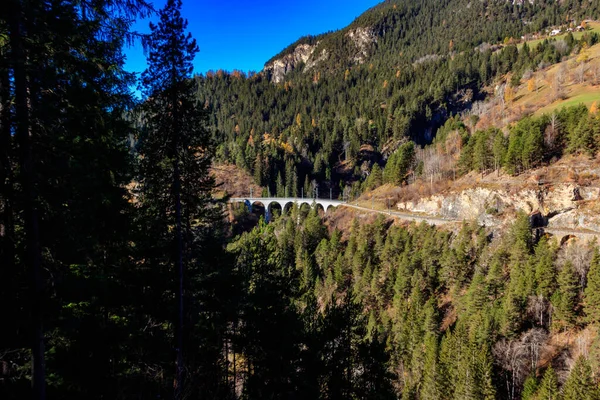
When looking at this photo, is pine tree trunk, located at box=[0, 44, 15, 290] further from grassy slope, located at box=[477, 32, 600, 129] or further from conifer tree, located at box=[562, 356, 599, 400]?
grassy slope, located at box=[477, 32, 600, 129]

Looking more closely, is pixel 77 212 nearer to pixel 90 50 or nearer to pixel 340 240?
pixel 90 50

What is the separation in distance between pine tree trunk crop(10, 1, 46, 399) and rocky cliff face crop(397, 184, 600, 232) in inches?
2055

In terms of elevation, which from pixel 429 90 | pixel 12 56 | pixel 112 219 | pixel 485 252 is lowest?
pixel 485 252


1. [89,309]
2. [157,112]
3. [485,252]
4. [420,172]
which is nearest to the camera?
[89,309]

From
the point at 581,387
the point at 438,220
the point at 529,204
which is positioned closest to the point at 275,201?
the point at 438,220

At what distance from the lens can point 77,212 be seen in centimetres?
573

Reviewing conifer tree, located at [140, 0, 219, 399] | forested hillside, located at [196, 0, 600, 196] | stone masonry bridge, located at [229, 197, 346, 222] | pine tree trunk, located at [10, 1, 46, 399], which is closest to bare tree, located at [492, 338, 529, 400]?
conifer tree, located at [140, 0, 219, 399]

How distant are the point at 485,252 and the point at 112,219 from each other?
4676 cm

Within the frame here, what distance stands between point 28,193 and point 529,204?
54.2 meters

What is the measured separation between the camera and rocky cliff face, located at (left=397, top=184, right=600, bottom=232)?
39844mm

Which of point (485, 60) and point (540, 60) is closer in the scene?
point (540, 60)

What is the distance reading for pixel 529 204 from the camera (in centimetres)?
4403

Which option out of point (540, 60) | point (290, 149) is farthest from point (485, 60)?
point (290, 149)

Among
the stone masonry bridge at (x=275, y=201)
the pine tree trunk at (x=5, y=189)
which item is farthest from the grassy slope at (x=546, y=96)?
the pine tree trunk at (x=5, y=189)
